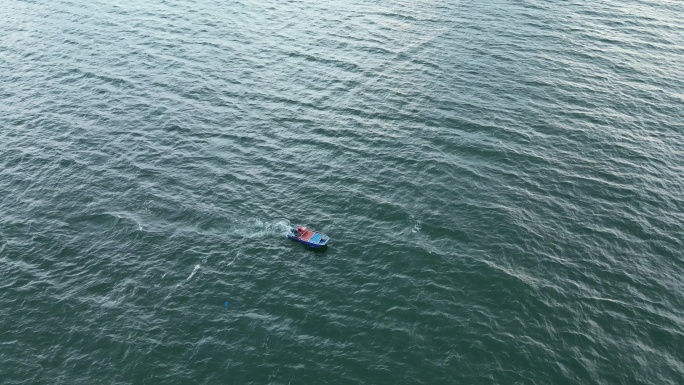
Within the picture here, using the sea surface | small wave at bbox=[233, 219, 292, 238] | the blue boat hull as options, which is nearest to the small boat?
the blue boat hull

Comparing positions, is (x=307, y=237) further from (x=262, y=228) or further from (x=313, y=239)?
(x=262, y=228)

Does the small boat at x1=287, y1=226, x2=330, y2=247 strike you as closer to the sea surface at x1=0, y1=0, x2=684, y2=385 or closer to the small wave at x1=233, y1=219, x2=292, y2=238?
the sea surface at x1=0, y1=0, x2=684, y2=385

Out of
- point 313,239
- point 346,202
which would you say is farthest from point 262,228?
point 346,202

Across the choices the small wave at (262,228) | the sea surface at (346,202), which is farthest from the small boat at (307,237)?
the small wave at (262,228)

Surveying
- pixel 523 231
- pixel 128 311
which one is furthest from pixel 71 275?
pixel 523 231

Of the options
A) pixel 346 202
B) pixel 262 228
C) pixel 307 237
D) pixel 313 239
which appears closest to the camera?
pixel 313 239

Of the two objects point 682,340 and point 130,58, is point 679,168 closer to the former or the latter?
point 682,340
